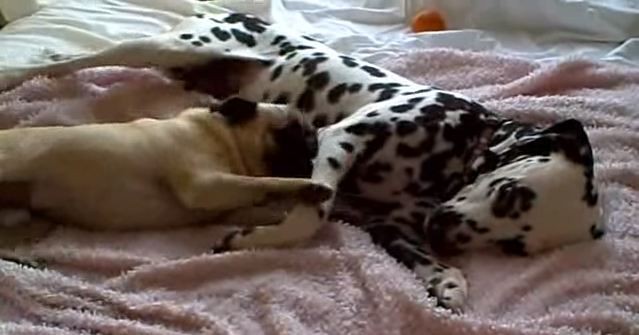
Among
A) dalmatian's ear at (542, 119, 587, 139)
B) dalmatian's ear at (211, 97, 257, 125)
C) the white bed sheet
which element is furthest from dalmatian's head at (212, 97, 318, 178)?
the white bed sheet

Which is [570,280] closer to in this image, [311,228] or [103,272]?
[311,228]

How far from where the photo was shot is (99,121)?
2234mm

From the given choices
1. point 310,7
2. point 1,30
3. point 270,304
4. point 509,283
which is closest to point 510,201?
point 509,283

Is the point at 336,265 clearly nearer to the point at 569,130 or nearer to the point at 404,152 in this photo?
the point at 404,152

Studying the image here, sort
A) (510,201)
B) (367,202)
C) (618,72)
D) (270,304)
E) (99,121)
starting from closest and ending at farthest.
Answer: (270,304), (510,201), (367,202), (99,121), (618,72)

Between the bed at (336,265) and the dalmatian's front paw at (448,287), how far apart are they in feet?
0.08

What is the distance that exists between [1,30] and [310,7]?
800 millimetres

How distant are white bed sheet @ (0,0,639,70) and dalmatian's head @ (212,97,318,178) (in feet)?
1.90

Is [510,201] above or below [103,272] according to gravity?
above

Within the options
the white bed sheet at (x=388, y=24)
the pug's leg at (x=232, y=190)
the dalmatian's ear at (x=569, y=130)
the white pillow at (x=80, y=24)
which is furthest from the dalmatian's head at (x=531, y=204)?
the white pillow at (x=80, y=24)

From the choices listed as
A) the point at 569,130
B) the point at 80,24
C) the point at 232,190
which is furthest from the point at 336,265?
the point at 80,24

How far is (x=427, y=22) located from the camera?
2773 millimetres

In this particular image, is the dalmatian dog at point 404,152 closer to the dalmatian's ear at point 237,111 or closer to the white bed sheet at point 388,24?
the dalmatian's ear at point 237,111

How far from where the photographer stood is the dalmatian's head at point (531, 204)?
1.79 metres
